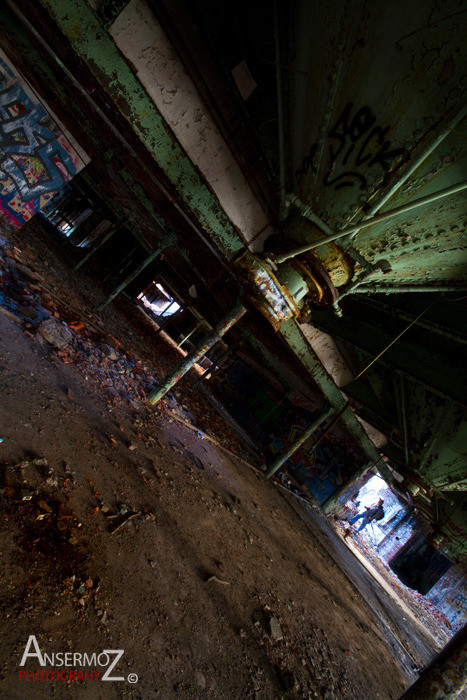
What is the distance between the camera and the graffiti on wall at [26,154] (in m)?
4.72

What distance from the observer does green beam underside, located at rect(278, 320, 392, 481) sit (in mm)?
5508

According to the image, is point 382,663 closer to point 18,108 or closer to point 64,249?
point 18,108

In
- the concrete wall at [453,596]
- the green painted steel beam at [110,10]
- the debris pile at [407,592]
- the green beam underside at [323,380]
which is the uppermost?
the green painted steel beam at [110,10]

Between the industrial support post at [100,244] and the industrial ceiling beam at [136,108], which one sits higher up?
the industrial ceiling beam at [136,108]

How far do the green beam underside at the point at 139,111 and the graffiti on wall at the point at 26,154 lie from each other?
2.88 m

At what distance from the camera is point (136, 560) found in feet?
6.72

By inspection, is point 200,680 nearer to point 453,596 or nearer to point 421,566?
point 421,566

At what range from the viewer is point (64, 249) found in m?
9.66

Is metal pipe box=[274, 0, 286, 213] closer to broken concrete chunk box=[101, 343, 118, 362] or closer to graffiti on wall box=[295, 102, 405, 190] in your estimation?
graffiti on wall box=[295, 102, 405, 190]

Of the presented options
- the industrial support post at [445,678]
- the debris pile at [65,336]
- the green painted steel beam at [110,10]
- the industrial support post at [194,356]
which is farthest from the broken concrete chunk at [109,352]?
the industrial support post at [445,678]

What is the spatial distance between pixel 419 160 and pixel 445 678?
10.5 ft

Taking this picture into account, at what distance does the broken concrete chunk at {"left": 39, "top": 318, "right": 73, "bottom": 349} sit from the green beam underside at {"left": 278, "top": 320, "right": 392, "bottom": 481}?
11.3ft

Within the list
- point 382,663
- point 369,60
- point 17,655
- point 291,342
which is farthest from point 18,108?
point 382,663

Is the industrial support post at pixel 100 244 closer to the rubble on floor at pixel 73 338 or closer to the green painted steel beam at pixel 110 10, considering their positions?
the rubble on floor at pixel 73 338
